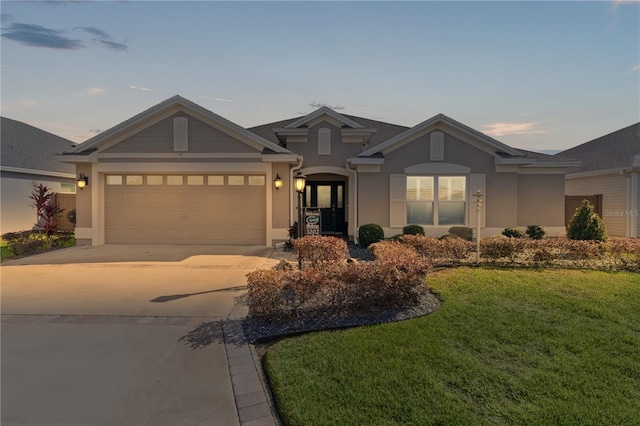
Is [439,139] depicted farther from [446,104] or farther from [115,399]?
[115,399]

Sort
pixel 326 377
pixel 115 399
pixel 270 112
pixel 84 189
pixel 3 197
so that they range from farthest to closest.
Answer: pixel 270 112 < pixel 3 197 < pixel 84 189 < pixel 326 377 < pixel 115 399

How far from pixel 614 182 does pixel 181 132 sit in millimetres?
18713

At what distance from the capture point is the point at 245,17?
9547 millimetres

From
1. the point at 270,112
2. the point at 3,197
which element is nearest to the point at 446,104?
the point at 270,112

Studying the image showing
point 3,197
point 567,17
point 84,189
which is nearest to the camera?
point 567,17

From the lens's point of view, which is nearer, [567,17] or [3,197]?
[567,17]

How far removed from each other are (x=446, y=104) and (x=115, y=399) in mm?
16348

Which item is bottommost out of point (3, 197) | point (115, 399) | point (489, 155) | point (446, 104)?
point (115, 399)

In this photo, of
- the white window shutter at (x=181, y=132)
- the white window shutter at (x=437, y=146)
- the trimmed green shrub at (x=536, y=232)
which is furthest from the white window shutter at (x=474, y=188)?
the white window shutter at (x=181, y=132)

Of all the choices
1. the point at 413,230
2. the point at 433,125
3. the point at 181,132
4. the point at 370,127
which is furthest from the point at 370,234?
the point at 181,132

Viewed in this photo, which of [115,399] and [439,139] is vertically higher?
[439,139]

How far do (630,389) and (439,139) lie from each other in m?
10.8

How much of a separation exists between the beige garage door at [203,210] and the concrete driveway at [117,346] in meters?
4.13

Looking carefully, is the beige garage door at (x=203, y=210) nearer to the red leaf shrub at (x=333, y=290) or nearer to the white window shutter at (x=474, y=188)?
the red leaf shrub at (x=333, y=290)
